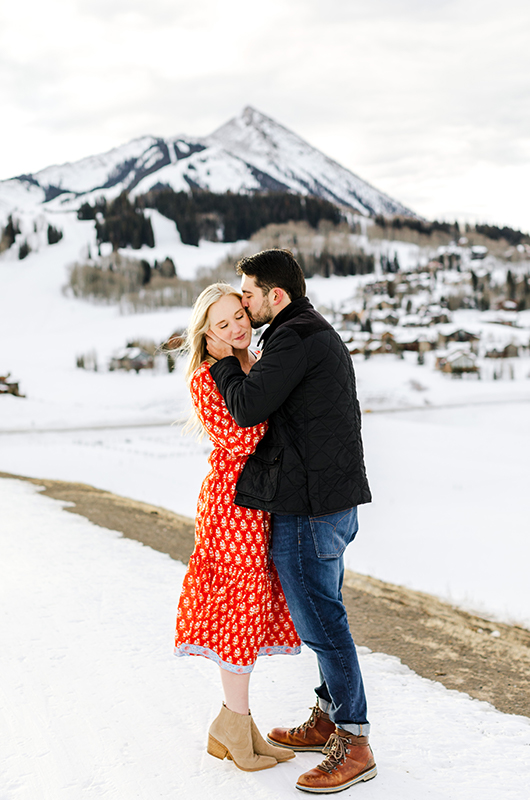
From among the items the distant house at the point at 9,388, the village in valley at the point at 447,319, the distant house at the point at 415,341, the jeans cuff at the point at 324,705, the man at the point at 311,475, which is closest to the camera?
the man at the point at 311,475

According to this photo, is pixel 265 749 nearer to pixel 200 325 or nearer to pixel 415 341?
pixel 200 325

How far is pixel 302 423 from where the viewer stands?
268cm

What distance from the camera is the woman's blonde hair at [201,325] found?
2.82m

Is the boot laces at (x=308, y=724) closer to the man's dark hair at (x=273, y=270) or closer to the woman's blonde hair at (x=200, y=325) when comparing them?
the woman's blonde hair at (x=200, y=325)

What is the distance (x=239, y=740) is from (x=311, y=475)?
1246mm

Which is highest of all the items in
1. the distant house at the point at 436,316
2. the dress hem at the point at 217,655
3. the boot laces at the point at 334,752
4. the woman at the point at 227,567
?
the distant house at the point at 436,316

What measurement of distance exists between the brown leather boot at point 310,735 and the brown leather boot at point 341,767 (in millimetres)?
214

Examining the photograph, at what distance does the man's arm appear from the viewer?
8.26ft

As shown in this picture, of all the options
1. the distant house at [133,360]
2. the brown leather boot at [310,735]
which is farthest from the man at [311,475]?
the distant house at [133,360]

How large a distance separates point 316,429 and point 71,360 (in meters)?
58.1

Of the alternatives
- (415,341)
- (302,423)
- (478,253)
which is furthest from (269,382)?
(478,253)

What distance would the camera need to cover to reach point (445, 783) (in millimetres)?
2689

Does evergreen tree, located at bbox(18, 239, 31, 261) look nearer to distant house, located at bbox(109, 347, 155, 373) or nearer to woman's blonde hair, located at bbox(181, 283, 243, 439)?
distant house, located at bbox(109, 347, 155, 373)

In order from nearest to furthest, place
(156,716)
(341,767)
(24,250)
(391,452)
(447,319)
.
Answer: (341,767) < (156,716) < (391,452) < (447,319) < (24,250)
